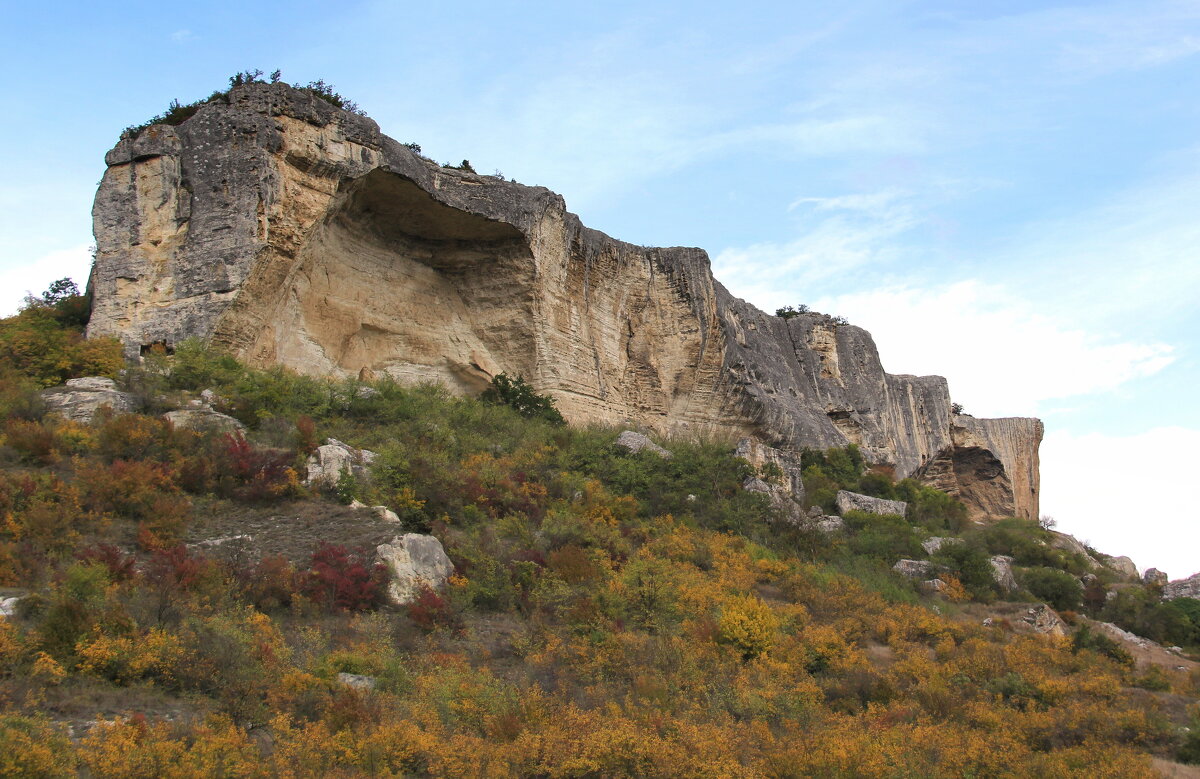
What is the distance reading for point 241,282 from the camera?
1634 cm

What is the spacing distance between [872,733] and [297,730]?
4547mm

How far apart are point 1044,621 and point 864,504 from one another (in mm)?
7257

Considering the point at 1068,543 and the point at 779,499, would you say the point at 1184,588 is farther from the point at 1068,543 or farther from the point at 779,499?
the point at 1068,543

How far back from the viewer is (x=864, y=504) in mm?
21625

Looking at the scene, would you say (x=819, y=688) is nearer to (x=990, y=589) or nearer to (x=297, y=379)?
(x=990, y=589)

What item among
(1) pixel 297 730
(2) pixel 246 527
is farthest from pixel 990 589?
(1) pixel 297 730

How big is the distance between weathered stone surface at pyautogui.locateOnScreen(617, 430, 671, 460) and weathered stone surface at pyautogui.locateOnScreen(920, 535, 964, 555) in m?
5.23

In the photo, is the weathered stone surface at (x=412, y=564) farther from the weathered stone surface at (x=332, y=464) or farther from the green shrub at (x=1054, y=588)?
the green shrub at (x=1054, y=588)

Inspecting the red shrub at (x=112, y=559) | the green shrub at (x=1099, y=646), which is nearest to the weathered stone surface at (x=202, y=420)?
Answer: the red shrub at (x=112, y=559)

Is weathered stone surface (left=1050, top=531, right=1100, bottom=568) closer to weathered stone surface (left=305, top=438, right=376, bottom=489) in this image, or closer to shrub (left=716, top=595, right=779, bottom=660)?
shrub (left=716, top=595, right=779, bottom=660)

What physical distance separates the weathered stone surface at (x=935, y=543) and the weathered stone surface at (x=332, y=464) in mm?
10751

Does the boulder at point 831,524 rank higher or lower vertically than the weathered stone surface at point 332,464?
lower

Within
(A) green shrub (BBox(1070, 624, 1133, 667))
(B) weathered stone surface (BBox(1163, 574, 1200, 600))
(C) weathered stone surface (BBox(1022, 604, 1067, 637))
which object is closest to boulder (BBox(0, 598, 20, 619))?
(A) green shrub (BBox(1070, 624, 1133, 667))

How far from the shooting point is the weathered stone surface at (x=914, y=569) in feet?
54.0
